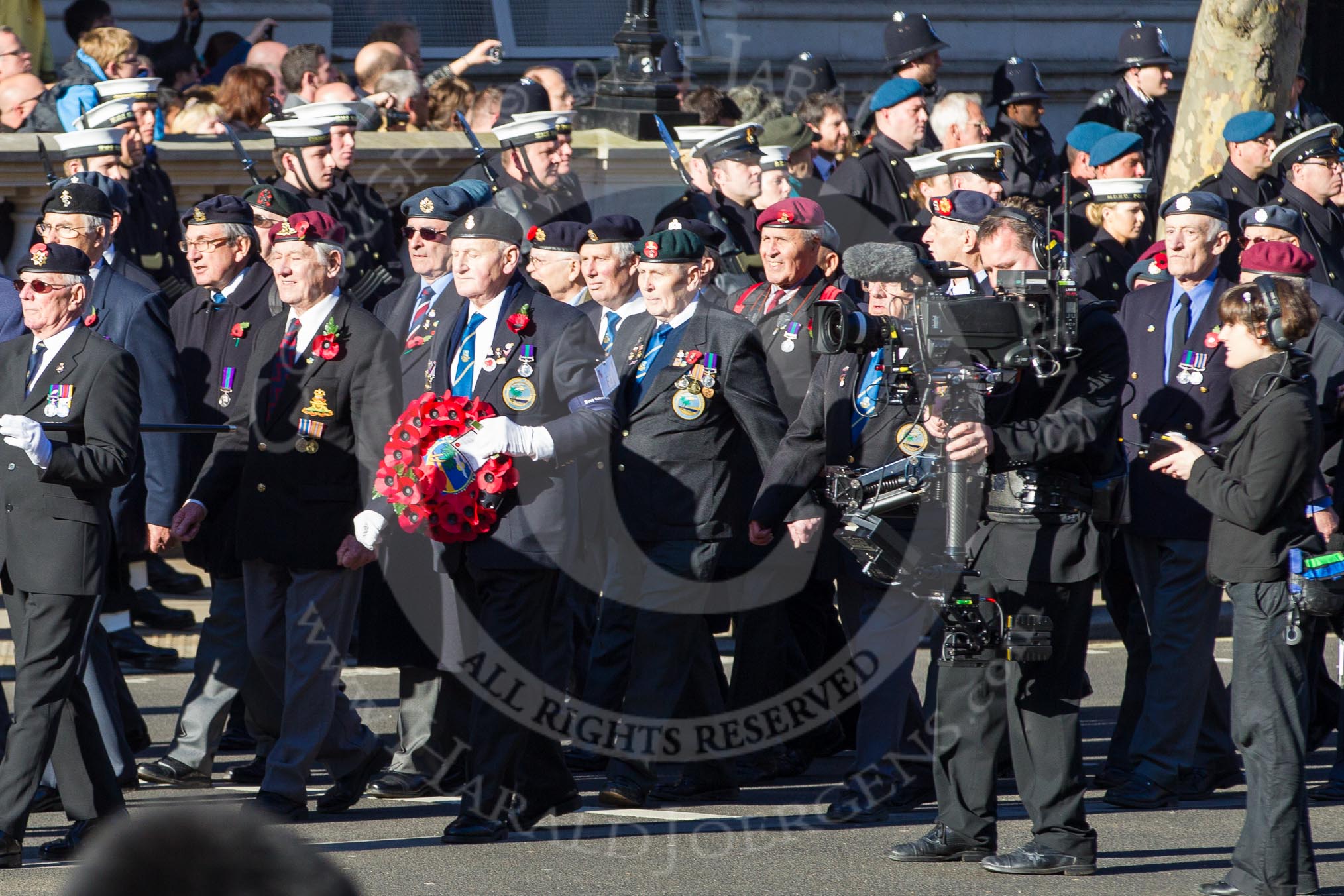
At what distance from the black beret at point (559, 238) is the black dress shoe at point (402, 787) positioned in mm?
2264

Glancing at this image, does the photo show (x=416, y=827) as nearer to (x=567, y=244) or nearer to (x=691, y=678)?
(x=691, y=678)

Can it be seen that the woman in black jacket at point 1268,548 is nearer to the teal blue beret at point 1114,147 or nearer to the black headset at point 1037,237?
the black headset at point 1037,237

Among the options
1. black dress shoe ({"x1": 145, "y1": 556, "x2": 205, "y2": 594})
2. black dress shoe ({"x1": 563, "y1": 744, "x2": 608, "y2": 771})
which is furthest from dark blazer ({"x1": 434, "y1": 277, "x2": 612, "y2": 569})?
black dress shoe ({"x1": 145, "y1": 556, "x2": 205, "y2": 594})

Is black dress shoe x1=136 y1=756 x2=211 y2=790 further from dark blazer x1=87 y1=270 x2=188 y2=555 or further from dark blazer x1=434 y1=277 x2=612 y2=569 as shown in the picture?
dark blazer x1=434 y1=277 x2=612 y2=569

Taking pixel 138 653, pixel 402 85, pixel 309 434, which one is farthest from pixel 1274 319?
pixel 402 85

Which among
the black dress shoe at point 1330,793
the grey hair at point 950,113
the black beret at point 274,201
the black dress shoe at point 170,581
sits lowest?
the black dress shoe at point 1330,793

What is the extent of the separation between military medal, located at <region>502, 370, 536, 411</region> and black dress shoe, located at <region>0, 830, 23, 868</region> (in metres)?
2.03

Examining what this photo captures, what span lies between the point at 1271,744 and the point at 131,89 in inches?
275

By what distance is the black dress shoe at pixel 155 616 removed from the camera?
385 inches

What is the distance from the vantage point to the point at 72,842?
6090mm

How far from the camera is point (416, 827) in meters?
6.70

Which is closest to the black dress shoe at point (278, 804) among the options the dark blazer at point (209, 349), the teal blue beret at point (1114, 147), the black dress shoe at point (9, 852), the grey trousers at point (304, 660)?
the grey trousers at point (304, 660)

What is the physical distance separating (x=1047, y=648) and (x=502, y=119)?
6849 mm

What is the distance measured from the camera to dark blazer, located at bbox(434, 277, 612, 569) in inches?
251
